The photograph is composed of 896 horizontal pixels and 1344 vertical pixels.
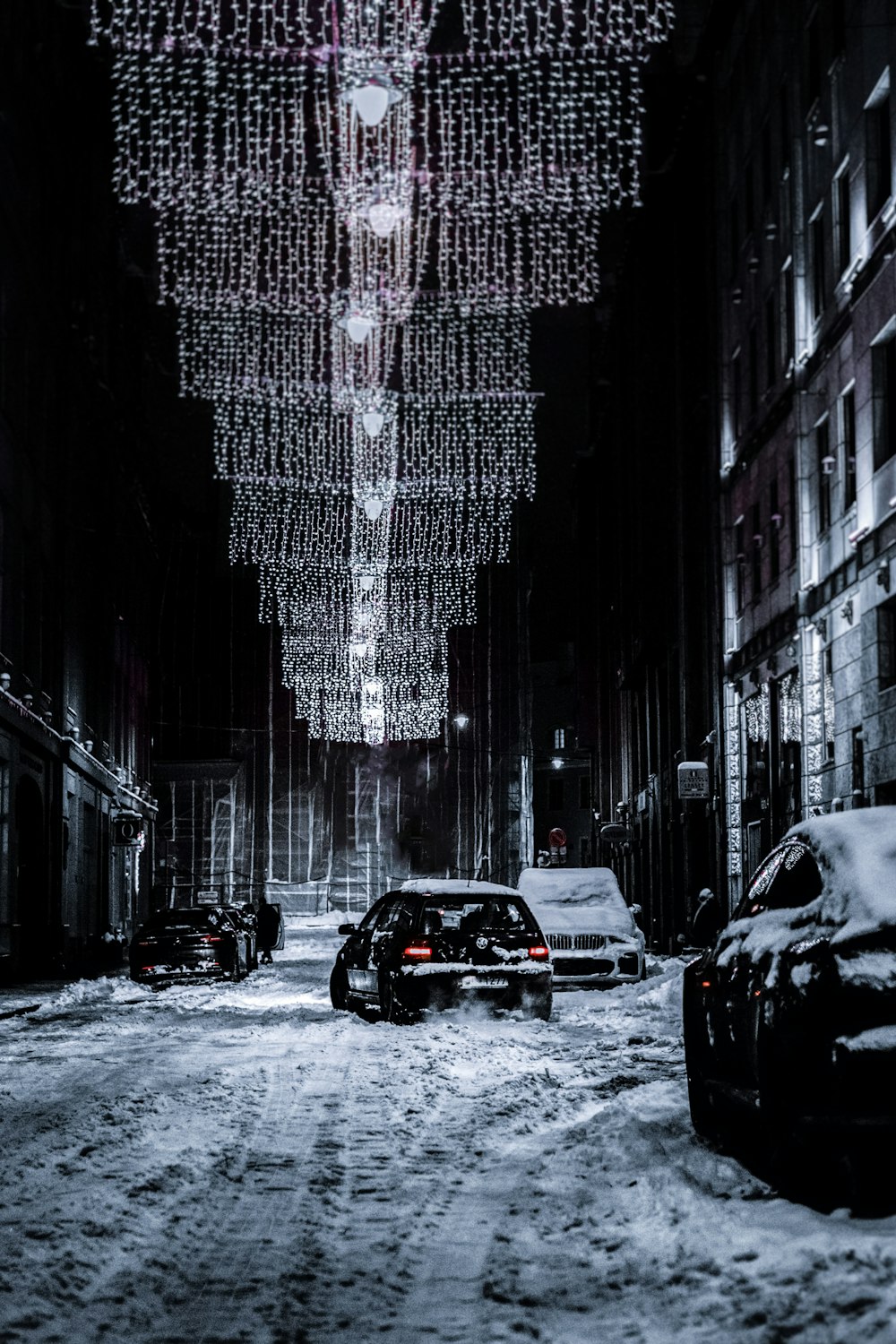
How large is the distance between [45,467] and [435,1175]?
32.3m

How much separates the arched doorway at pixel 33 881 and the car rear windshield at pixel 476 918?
19.4 metres

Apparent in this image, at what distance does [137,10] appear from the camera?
1812 cm

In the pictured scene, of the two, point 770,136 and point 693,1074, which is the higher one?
point 770,136

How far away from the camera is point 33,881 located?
38281mm

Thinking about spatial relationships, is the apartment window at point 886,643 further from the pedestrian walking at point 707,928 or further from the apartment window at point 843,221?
the pedestrian walking at point 707,928

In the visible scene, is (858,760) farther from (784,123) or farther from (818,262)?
(784,123)

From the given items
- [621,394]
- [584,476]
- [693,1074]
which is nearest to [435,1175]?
[693,1074]

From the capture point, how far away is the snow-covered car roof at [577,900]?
25.5 metres

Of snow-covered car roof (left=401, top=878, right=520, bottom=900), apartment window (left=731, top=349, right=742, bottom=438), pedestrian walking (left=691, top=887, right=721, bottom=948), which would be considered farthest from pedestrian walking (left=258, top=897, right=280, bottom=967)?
pedestrian walking (left=691, top=887, right=721, bottom=948)

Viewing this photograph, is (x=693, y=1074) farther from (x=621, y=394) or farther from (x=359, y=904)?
(x=359, y=904)

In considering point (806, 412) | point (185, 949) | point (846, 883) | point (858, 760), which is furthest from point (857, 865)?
point (185, 949)

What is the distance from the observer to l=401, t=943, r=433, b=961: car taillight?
61.6 feet

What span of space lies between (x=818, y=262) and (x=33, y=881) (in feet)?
70.1

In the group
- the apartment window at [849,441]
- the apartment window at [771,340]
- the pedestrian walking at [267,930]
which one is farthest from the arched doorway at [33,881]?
the apartment window at [849,441]
